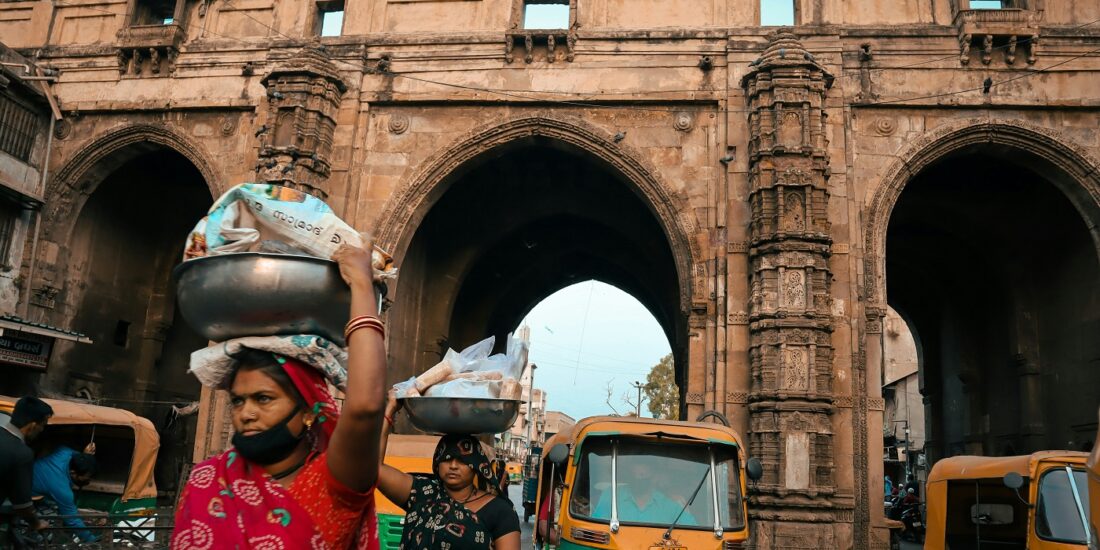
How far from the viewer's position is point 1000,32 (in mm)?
13461

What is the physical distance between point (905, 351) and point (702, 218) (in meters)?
28.8

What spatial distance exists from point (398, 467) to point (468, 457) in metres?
5.94

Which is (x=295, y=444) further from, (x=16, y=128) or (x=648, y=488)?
(x=16, y=128)

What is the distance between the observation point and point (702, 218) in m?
13.8

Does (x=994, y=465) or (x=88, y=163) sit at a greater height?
(x=88, y=163)

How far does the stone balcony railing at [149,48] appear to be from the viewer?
51.8ft

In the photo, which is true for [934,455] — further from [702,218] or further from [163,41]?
[163,41]

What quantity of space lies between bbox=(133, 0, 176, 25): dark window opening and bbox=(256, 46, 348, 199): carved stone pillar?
3846mm

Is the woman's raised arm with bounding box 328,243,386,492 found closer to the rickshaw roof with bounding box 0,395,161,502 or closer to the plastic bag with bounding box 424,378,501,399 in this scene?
the plastic bag with bounding box 424,378,501,399

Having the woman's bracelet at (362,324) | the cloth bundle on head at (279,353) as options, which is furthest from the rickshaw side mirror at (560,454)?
the woman's bracelet at (362,324)

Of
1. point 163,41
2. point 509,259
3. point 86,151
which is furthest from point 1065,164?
point 86,151

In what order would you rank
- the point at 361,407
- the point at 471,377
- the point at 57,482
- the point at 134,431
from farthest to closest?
the point at 134,431, the point at 57,482, the point at 471,377, the point at 361,407

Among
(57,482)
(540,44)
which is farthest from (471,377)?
(540,44)

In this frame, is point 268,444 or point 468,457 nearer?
point 268,444
